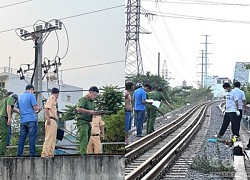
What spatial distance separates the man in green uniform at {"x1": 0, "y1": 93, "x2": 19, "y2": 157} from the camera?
2617mm

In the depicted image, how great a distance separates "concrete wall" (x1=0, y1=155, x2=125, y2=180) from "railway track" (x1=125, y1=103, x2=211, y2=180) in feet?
1.22

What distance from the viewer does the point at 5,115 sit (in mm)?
2672

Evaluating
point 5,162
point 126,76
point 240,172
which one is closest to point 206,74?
point 240,172

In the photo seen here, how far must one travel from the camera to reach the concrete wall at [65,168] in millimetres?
2219

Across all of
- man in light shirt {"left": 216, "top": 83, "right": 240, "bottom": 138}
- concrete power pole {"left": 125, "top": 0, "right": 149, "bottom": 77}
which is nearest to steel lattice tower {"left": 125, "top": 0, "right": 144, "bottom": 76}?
concrete power pole {"left": 125, "top": 0, "right": 149, "bottom": 77}

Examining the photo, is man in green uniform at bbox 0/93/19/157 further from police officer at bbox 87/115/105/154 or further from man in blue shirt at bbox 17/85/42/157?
police officer at bbox 87/115/105/154

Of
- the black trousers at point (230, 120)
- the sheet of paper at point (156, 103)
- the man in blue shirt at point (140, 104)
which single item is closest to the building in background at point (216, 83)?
the black trousers at point (230, 120)

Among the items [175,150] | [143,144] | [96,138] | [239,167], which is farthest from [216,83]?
[96,138]

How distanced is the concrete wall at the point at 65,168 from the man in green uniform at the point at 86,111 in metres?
0.09

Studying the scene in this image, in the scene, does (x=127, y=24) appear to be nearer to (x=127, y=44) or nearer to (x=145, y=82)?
(x=127, y=44)

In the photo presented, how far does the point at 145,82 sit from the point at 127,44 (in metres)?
0.44

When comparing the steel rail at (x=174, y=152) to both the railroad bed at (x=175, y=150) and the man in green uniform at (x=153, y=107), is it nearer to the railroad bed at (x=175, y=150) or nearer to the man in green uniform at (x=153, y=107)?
the railroad bed at (x=175, y=150)

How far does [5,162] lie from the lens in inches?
101

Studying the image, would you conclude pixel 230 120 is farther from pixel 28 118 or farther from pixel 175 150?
pixel 28 118
